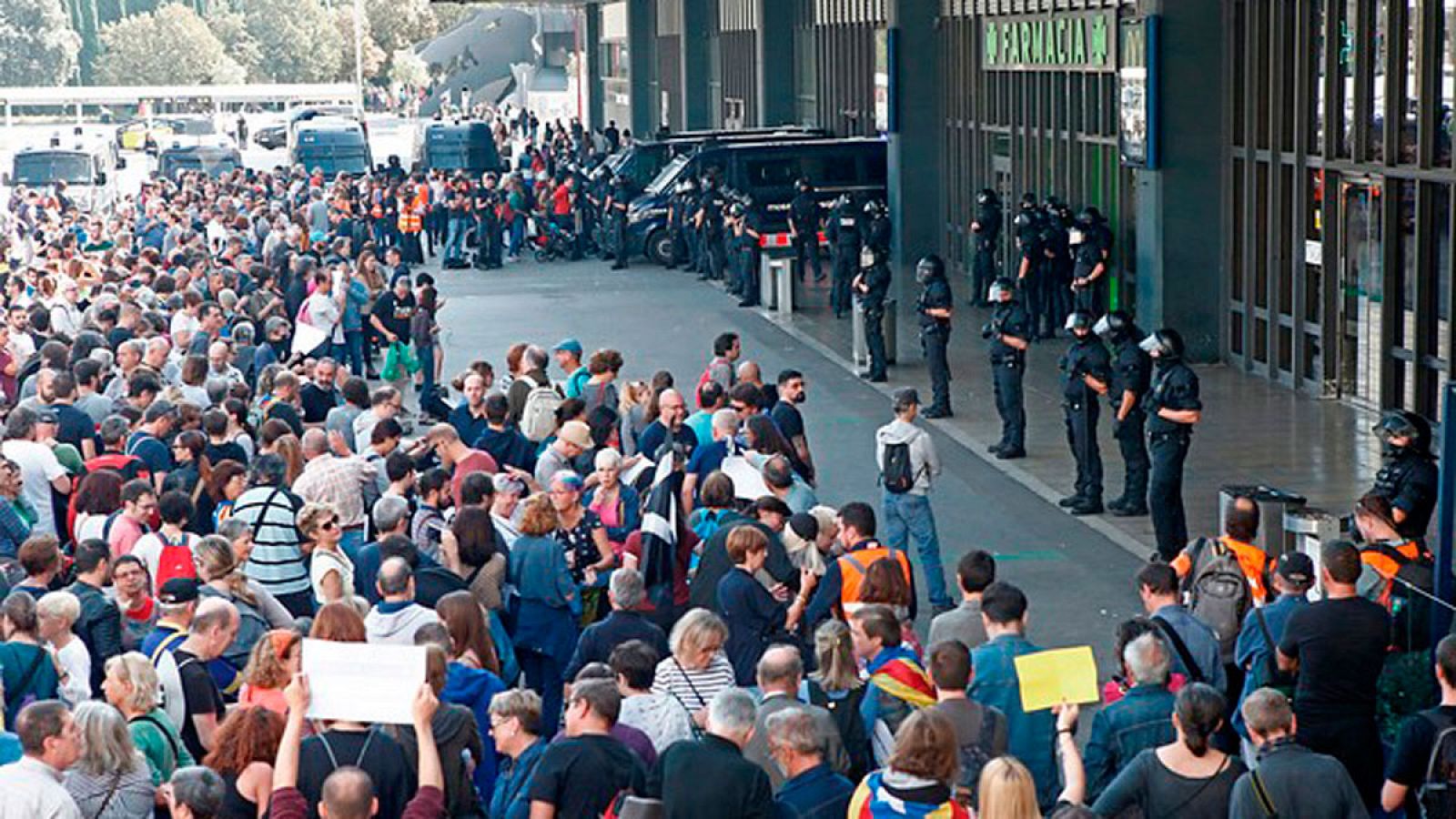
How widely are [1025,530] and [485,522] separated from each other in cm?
731

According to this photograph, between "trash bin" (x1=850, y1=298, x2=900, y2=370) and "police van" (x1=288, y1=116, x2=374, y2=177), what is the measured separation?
26.4 m

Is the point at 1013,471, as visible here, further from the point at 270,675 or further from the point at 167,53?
the point at 167,53

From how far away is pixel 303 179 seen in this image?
4406 cm

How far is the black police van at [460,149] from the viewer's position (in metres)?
49.5

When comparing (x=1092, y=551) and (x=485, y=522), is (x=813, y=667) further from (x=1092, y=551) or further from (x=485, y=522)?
(x=1092, y=551)

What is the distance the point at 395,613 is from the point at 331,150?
139 ft

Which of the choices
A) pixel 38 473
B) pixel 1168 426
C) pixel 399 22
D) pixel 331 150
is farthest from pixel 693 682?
pixel 399 22

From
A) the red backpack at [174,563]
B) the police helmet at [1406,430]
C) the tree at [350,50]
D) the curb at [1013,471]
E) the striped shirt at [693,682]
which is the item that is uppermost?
the tree at [350,50]

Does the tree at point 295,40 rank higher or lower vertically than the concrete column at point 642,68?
higher

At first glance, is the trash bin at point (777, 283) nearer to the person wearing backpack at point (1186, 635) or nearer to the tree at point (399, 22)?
the person wearing backpack at point (1186, 635)

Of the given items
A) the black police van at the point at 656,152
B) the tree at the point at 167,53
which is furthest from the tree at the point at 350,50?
the black police van at the point at 656,152

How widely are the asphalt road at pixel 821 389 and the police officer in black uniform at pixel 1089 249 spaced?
2.96 metres

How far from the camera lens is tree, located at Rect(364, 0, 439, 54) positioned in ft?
397

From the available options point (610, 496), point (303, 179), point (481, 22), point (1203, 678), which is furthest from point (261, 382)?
point (481, 22)
